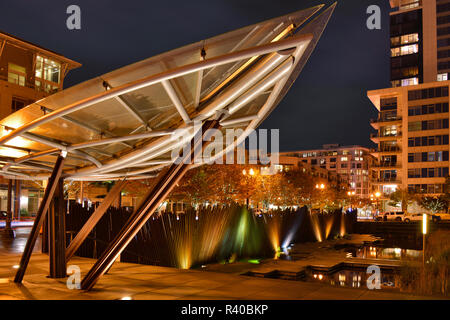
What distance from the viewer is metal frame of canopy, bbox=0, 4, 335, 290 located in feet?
20.9

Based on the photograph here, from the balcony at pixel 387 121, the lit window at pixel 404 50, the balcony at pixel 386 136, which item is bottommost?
the balcony at pixel 386 136

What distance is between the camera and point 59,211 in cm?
1084

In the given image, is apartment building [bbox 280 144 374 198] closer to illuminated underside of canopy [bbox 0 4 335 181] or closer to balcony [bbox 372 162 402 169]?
balcony [bbox 372 162 402 169]

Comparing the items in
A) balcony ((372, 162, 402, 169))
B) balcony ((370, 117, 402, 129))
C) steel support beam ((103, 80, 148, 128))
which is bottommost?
balcony ((372, 162, 402, 169))

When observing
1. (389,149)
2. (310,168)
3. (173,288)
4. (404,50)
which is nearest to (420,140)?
(389,149)

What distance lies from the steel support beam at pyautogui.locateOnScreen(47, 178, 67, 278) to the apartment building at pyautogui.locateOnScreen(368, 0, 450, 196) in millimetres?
71945

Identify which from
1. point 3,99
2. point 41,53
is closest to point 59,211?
point 3,99

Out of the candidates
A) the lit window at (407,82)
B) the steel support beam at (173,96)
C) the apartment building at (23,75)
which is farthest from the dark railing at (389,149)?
the steel support beam at (173,96)

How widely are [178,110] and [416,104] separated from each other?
7737 centimetres

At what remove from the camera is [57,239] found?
10.7 metres

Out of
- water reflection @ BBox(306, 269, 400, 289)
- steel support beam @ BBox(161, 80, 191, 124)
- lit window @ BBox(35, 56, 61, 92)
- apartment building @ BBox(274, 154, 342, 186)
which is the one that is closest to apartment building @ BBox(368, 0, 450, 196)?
apartment building @ BBox(274, 154, 342, 186)

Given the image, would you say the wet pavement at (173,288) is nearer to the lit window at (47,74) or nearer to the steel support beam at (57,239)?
the steel support beam at (57,239)

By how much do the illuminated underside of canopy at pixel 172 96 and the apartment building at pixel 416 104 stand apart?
236ft

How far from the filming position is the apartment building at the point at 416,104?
72812mm
